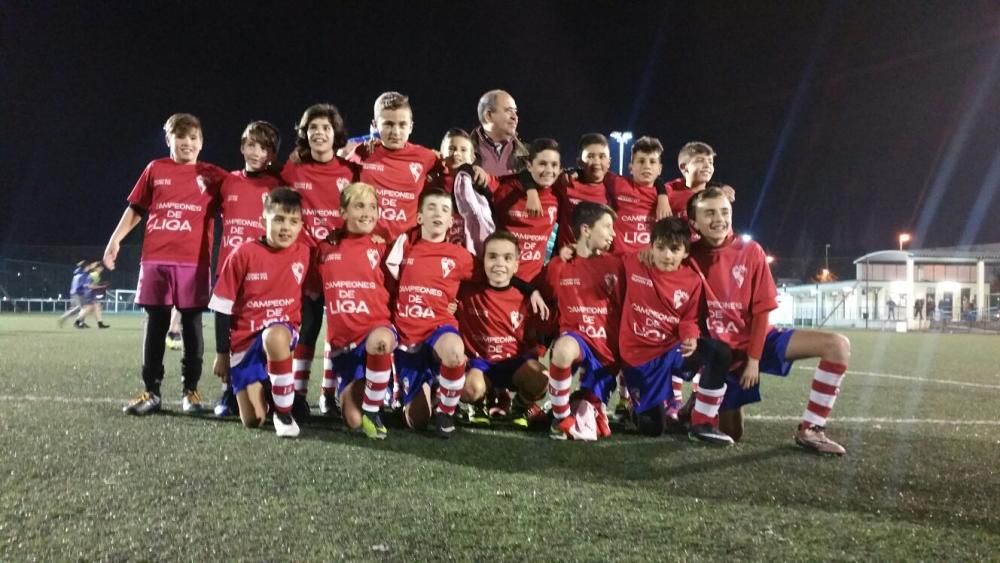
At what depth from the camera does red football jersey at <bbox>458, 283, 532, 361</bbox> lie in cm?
418

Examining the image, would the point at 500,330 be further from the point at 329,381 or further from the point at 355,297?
the point at 329,381

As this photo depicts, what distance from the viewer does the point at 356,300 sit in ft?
12.9

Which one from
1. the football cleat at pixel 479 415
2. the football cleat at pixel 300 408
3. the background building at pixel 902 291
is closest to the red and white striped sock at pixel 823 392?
the football cleat at pixel 479 415

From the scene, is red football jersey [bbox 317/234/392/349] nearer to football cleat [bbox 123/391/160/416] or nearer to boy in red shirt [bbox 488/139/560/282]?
boy in red shirt [bbox 488/139/560/282]

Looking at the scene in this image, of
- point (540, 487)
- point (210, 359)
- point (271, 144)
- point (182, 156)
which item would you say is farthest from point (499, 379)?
point (210, 359)

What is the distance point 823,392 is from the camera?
3594 mm

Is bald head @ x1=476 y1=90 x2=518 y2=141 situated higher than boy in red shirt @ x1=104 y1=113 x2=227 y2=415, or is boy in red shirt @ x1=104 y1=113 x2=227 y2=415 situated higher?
bald head @ x1=476 y1=90 x2=518 y2=141

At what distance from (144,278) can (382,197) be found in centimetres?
156

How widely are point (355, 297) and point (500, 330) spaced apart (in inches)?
→ 34.7

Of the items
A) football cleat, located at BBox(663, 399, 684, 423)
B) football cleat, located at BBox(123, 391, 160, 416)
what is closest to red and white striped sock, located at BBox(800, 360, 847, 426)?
football cleat, located at BBox(663, 399, 684, 423)

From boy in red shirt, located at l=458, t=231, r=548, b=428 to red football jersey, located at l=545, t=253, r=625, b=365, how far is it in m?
0.18

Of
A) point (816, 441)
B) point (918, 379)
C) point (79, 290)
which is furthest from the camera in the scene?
point (79, 290)

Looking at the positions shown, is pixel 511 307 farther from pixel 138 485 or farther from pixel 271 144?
pixel 138 485

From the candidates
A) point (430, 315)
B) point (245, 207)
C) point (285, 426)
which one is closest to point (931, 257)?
point (430, 315)
